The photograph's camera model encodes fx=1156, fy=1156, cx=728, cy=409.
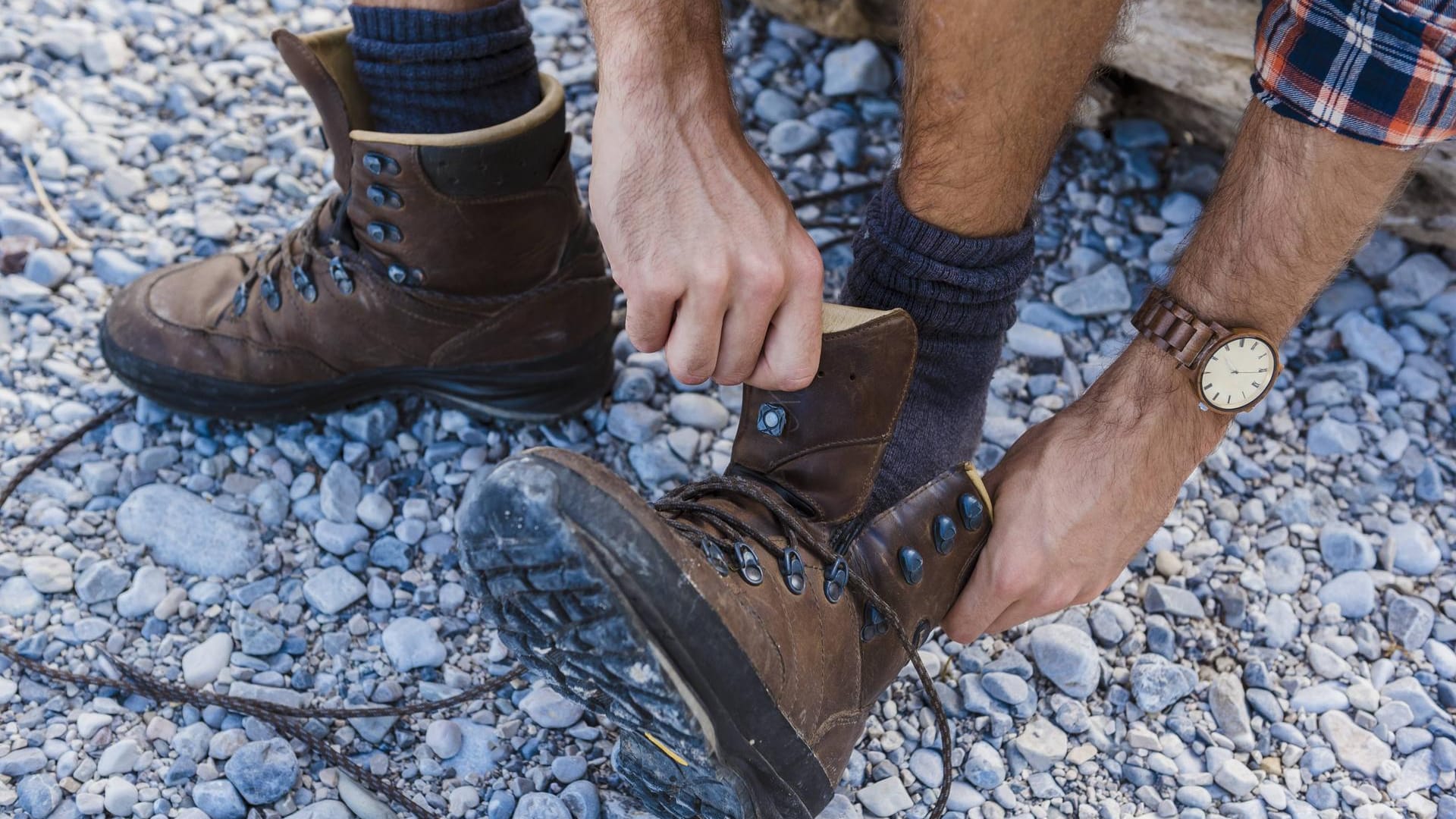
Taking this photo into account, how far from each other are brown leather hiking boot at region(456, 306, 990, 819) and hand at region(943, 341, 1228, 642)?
0.05 metres

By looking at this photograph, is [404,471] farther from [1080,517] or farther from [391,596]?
[1080,517]

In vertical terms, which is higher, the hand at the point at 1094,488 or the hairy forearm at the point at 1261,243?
the hairy forearm at the point at 1261,243

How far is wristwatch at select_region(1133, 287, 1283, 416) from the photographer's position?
1512mm

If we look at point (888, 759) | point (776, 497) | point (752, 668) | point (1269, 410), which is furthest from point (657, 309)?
point (1269, 410)

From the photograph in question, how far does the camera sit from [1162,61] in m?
2.53

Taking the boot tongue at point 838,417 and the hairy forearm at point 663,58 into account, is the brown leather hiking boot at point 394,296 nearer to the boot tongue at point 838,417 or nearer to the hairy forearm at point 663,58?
the hairy forearm at point 663,58

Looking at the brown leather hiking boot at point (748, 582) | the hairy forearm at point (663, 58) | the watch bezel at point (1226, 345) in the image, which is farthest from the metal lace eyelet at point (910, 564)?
the hairy forearm at point (663, 58)

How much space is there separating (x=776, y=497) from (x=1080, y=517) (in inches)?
16.1

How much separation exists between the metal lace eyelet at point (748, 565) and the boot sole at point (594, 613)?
0.12m

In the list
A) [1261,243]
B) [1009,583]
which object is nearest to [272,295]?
[1009,583]

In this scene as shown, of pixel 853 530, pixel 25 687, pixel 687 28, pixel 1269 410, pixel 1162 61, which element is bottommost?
pixel 25 687

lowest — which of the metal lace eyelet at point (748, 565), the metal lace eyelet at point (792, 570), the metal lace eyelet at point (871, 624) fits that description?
the metal lace eyelet at point (871, 624)

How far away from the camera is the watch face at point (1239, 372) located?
4.97 ft

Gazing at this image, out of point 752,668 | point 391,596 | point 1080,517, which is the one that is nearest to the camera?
point 752,668
